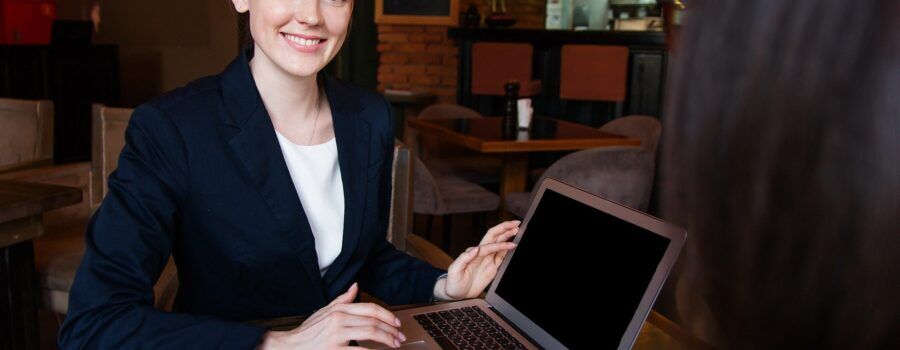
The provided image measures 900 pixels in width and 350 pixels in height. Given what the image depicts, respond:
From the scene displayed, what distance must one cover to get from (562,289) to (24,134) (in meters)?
2.47

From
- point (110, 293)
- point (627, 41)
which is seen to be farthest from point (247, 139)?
point (627, 41)

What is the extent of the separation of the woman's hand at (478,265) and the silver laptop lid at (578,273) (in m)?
0.03

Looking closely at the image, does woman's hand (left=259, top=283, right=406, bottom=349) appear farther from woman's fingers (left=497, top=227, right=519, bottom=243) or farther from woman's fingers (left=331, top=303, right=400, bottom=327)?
woman's fingers (left=497, top=227, right=519, bottom=243)

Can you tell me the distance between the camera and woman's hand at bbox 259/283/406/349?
0.96m

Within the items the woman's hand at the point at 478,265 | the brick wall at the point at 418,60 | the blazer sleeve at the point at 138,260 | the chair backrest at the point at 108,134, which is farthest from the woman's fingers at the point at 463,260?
the brick wall at the point at 418,60

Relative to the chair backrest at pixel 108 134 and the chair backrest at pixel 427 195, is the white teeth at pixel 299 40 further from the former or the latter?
the chair backrest at pixel 427 195

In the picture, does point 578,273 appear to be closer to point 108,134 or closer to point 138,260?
point 138,260

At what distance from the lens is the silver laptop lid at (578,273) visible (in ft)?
3.19

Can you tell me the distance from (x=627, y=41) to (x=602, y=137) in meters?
1.97

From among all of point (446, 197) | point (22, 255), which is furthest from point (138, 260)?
point (446, 197)

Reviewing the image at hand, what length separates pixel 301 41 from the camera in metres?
1.39

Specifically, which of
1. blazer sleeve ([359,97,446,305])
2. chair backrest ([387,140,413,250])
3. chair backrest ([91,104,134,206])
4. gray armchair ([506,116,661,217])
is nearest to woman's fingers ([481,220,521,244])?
blazer sleeve ([359,97,446,305])

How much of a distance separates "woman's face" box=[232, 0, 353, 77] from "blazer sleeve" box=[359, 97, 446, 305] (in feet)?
0.82

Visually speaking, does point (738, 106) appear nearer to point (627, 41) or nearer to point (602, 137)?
point (602, 137)
